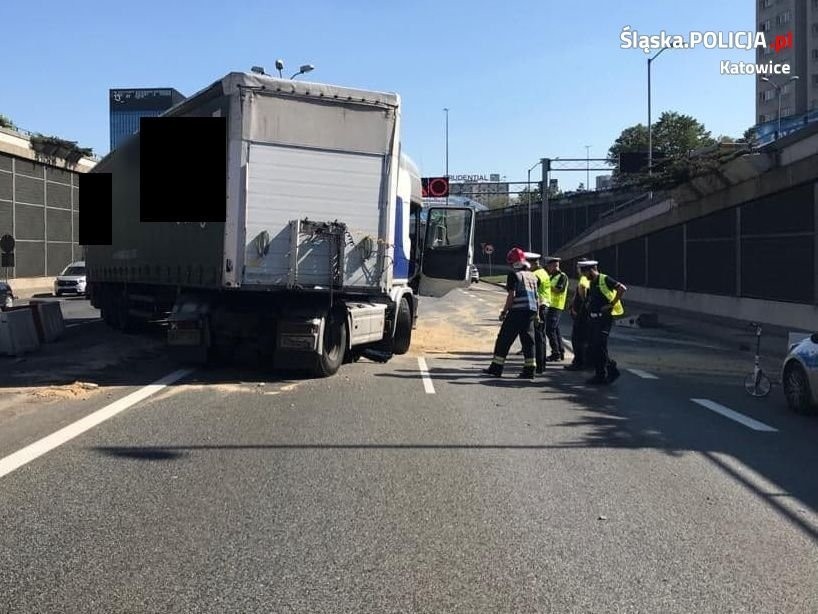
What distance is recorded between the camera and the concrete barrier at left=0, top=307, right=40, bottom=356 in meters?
14.1

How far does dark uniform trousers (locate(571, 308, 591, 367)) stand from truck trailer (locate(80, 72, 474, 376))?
329 centimetres

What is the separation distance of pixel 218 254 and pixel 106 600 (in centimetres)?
720

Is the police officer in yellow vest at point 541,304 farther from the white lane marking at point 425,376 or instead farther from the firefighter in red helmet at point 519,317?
the white lane marking at point 425,376

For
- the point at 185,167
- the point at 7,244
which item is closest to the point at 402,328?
the point at 185,167

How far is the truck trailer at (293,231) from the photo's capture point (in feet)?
34.8

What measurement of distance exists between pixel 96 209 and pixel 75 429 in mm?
11482

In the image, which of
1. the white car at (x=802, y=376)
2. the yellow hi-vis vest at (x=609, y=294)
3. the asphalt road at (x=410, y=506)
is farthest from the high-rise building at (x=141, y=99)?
the white car at (x=802, y=376)

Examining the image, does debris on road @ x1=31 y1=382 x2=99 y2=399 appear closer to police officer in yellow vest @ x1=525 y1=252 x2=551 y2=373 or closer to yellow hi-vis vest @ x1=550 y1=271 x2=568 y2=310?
police officer in yellow vest @ x1=525 y1=252 x2=551 y2=373

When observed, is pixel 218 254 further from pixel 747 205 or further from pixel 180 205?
pixel 747 205

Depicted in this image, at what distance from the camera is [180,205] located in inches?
459

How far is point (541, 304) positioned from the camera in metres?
13.5

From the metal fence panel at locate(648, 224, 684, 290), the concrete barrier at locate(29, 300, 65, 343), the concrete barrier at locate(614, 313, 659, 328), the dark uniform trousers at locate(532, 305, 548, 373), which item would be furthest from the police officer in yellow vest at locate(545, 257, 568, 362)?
the metal fence panel at locate(648, 224, 684, 290)

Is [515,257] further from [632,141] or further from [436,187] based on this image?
[632,141]

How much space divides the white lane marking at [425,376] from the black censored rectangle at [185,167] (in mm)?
3501
